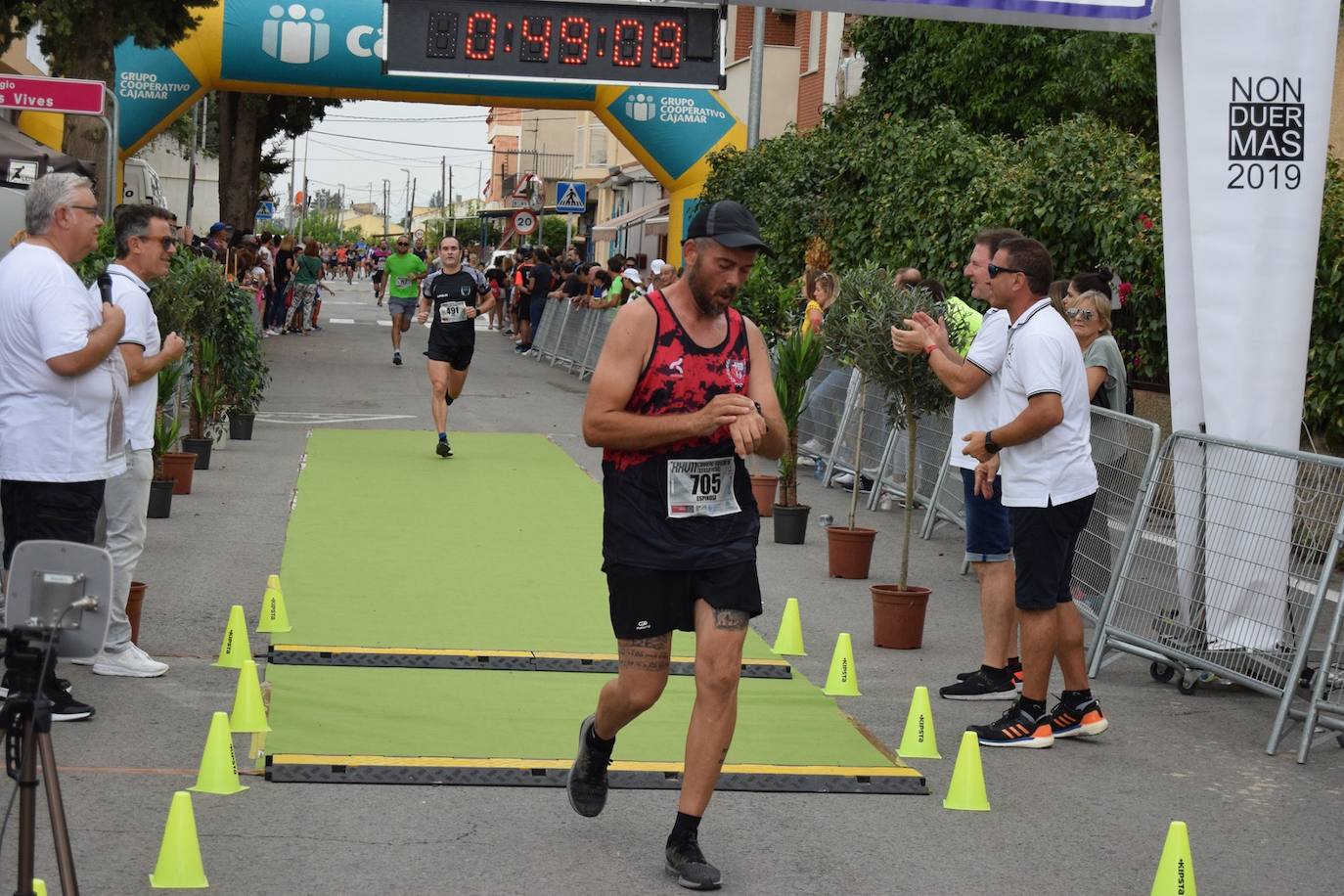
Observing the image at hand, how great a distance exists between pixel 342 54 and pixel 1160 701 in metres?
19.9

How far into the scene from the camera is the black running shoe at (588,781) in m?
5.77

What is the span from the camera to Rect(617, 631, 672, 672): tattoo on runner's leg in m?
5.45

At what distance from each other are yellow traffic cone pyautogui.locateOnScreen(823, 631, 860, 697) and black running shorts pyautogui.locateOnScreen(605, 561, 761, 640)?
110 inches

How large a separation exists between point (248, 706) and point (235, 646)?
1273 millimetres

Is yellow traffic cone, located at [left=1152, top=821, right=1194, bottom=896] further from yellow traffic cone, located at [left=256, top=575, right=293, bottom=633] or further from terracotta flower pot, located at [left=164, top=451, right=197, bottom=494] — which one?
terracotta flower pot, located at [left=164, top=451, right=197, bottom=494]

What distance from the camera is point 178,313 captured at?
1191 centimetres

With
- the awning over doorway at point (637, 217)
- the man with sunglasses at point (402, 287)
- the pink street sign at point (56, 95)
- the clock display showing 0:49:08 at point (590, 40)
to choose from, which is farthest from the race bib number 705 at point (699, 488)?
the awning over doorway at point (637, 217)

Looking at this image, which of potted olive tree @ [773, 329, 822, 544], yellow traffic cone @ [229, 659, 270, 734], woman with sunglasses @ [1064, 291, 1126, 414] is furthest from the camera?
potted olive tree @ [773, 329, 822, 544]

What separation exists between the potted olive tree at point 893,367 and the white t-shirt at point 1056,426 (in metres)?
1.90

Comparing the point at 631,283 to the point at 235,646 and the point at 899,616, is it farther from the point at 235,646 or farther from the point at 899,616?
the point at 235,646

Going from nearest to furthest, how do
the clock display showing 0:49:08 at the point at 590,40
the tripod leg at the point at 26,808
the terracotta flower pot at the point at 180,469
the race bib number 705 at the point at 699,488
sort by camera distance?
the tripod leg at the point at 26,808 < the race bib number 705 at the point at 699,488 < the terracotta flower pot at the point at 180,469 < the clock display showing 0:49:08 at the point at 590,40

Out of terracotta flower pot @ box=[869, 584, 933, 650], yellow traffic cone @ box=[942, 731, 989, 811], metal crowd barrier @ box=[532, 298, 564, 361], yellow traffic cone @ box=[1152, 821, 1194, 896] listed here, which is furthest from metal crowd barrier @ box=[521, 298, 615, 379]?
yellow traffic cone @ box=[1152, 821, 1194, 896]

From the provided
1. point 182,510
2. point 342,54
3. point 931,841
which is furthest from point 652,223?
point 931,841

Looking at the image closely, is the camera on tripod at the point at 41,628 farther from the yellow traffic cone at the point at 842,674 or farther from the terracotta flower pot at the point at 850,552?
the terracotta flower pot at the point at 850,552
